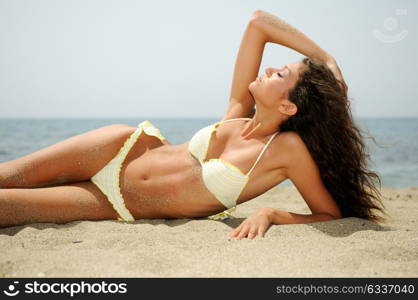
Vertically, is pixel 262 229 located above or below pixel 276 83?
below

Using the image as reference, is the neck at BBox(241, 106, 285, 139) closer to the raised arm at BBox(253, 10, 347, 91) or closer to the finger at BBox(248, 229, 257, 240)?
the raised arm at BBox(253, 10, 347, 91)

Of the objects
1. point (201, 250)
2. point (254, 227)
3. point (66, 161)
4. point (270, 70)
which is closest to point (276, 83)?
point (270, 70)

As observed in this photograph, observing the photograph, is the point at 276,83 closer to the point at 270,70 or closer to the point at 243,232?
the point at 270,70

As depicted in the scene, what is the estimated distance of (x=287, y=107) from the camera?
316 centimetres

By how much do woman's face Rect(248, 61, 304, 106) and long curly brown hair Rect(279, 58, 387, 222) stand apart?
0.05m

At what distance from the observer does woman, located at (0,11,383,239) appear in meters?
3.03

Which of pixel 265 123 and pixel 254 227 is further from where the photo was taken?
pixel 265 123

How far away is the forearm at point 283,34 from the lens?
350cm

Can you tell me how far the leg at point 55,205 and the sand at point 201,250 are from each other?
8 cm

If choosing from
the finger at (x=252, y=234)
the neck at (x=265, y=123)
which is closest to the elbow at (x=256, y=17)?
the neck at (x=265, y=123)

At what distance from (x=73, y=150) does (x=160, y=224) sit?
3.00ft

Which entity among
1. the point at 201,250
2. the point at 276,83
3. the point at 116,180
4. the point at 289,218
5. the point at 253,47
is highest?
the point at 253,47

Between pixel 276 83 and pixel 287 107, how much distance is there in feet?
0.67

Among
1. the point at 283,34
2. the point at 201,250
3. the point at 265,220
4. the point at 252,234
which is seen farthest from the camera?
the point at 283,34
